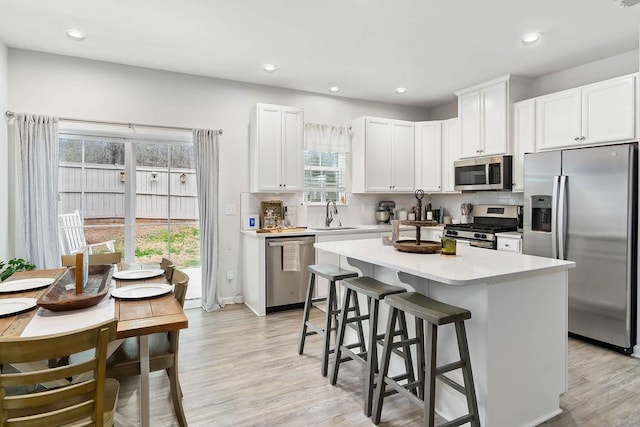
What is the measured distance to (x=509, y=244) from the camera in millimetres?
3963

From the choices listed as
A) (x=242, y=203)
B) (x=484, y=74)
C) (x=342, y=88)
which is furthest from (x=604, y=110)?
(x=242, y=203)

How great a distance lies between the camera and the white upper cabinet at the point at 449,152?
16.6ft

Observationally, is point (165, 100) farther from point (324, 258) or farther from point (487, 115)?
point (487, 115)

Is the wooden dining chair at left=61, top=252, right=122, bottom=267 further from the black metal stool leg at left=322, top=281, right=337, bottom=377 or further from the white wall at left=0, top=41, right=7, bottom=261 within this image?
the black metal stool leg at left=322, top=281, right=337, bottom=377

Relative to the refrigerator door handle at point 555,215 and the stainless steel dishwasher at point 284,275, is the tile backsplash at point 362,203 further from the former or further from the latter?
the refrigerator door handle at point 555,215

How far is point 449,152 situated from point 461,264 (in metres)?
3.39

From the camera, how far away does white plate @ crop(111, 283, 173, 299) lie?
1.94 metres

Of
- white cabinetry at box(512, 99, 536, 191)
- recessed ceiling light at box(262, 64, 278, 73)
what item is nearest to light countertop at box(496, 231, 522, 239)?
white cabinetry at box(512, 99, 536, 191)

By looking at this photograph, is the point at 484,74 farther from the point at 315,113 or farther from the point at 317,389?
the point at 317,389

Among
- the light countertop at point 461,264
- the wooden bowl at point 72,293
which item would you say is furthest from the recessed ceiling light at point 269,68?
the wooden bowl at point 72,293

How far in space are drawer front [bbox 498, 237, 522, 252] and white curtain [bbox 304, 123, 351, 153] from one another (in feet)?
7.61

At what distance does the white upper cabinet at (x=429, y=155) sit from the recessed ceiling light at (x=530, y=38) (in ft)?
6.31

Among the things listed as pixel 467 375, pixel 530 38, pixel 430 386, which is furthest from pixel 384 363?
pixel 530 38

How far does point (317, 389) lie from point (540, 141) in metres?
3.45
